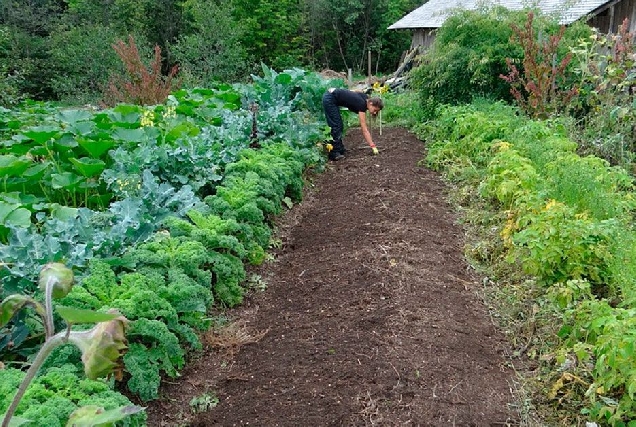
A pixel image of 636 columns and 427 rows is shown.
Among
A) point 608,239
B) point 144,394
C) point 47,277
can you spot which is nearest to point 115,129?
point 144,394

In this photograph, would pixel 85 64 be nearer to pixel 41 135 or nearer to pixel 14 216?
pixel 41 135

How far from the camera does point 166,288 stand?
10.4 feet

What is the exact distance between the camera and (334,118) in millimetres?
8125

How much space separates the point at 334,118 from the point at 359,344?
5177 mm

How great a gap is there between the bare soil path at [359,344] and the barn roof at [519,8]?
7707 millimetres

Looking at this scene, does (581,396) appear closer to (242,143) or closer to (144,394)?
(144,394)

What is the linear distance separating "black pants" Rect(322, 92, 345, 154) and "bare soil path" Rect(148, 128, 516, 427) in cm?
290

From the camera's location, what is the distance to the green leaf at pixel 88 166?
4395mm

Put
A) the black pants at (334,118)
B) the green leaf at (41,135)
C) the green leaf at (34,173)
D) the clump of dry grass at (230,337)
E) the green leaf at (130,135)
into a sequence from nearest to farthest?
the clump of dry grass at (230,337) → the green leaf at (34,173) → the green leaf at (41,135) → the green leaf at (130,135) → the black pants at (334,118)

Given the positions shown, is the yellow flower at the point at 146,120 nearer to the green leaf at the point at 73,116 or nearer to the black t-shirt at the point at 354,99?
the green leaf at the point at 73,116

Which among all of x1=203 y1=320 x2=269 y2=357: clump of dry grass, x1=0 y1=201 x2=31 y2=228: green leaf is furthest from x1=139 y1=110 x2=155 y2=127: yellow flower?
x1=203 y1=320 x2=269 y2=357: clump of dry grass

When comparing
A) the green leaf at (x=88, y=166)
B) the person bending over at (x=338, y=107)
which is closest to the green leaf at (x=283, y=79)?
the person bending over at (x=338, y=107)

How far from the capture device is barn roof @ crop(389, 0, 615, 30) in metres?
11.6

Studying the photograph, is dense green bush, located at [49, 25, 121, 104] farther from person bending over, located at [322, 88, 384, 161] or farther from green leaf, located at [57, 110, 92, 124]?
green leaf, located at [57, 110, 92, 124]
